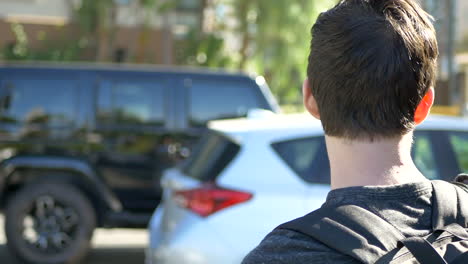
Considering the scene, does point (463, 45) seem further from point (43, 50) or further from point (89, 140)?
point (89, 140)

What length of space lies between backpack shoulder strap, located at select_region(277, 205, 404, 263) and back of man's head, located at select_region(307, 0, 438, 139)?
0.18 meters

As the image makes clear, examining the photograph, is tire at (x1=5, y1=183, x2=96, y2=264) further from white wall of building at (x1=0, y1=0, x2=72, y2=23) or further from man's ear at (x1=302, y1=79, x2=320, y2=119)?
white wall of building at (x1=0, y1=0, x2=72, y2=23)

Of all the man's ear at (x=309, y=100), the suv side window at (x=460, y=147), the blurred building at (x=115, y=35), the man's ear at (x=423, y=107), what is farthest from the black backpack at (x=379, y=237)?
the blurred building at (x=115, y=35)

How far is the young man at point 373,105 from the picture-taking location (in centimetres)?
150

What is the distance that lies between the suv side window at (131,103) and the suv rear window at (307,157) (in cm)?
297

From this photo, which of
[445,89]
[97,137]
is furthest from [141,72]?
[445,89]

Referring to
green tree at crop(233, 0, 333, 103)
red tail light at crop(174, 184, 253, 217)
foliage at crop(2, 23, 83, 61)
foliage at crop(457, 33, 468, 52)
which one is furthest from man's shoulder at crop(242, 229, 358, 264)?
foliage at crop(457, 33, 468, 52)

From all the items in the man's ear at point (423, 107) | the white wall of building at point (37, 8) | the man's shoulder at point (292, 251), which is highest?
the white wall of building at point (37, 8)

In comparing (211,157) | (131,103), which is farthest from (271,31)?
(211,157)

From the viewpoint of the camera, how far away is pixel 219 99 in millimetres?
7773

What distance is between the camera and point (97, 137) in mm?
7516

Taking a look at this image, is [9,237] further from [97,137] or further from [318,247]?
[318,247]

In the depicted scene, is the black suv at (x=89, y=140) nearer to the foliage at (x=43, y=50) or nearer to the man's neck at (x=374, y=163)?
the man's neck at (x=374, y=163)

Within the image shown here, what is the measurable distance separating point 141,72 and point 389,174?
21.1ft
